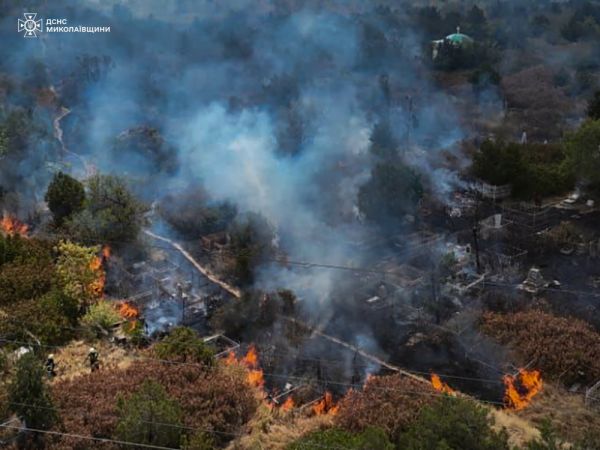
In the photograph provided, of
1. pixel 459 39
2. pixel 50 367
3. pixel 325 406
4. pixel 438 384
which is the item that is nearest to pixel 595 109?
pixel 459 39

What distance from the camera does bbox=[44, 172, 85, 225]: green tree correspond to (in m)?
29.7

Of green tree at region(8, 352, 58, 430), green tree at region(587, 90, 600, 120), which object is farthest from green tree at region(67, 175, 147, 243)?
green tree at region(587, 90, 600, 120)

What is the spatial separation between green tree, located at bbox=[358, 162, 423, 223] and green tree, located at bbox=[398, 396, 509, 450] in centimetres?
1385

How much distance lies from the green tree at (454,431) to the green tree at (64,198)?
18108 mm

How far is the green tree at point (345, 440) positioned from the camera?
52.1 ft

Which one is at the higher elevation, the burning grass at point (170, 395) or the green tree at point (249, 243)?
the green tree at point (249, 243)

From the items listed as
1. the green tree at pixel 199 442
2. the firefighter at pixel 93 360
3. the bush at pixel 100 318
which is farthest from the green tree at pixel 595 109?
the green tree at pixel 199 442

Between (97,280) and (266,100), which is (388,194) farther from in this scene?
(266,100)

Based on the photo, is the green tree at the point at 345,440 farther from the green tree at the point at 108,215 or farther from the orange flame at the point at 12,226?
the orange flame at the point at 12,226

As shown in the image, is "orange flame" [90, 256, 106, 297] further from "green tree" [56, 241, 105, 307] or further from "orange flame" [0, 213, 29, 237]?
"orange flame" [0, 213, 29, 237]

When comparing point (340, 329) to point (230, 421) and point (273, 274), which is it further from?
point (230, 421)

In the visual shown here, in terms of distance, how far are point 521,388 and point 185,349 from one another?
951 centimetres

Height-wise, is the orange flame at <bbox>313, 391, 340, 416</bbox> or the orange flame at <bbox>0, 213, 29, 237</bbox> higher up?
the orange flame at <bbox>0, 213, 29, 237</bbox>

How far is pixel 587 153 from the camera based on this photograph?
105 feet
